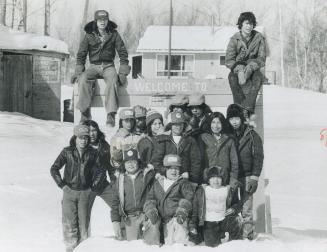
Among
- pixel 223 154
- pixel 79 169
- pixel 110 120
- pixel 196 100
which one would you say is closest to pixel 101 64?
pixel 110 120

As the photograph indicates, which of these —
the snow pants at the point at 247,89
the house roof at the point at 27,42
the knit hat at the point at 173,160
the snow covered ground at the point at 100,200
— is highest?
the house roof at the point at 27,42

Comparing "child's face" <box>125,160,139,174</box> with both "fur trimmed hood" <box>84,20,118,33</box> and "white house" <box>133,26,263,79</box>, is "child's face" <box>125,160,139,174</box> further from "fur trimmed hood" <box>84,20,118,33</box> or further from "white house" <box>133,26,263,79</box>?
"white house" <box>133,26,263,79</box>

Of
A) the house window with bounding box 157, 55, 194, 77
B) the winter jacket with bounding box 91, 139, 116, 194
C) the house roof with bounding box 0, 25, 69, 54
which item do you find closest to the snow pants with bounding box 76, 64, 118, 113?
the winter jacket with bounding box 91, 139, 116, 194

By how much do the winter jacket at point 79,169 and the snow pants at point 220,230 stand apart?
0.98 metres

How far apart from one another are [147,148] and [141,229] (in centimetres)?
66

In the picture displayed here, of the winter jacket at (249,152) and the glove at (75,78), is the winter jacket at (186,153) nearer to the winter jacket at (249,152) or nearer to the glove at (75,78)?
the winter jacket at (249,152)

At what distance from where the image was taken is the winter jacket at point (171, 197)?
450cm

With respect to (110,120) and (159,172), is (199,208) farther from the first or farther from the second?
(110,120)

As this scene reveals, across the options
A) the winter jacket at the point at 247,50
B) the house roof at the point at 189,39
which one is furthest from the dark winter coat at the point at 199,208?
the house roof at the point at 189,39

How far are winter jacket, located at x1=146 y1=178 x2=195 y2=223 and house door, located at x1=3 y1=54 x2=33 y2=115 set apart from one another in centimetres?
894

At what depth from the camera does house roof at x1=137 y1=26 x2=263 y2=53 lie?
2498 centimetres

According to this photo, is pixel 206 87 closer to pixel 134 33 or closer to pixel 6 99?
pixel 6 99

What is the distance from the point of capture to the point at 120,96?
5469mm

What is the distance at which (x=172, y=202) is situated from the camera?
4.50 m
